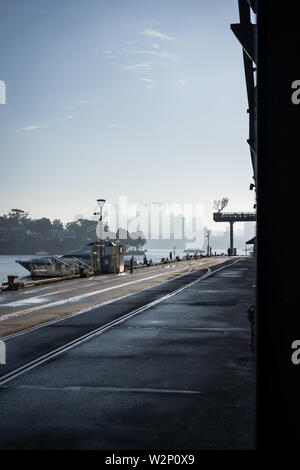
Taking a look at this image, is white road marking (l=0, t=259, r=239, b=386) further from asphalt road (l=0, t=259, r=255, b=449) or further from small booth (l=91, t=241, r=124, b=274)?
small booth (l=91, t=241, r=124, b=274)

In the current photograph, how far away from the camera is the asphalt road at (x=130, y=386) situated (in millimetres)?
7148

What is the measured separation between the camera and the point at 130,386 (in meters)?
9.76

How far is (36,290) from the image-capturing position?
105ft

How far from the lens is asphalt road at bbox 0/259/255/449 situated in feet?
23.5

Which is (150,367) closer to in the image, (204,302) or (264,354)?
(264,354)
